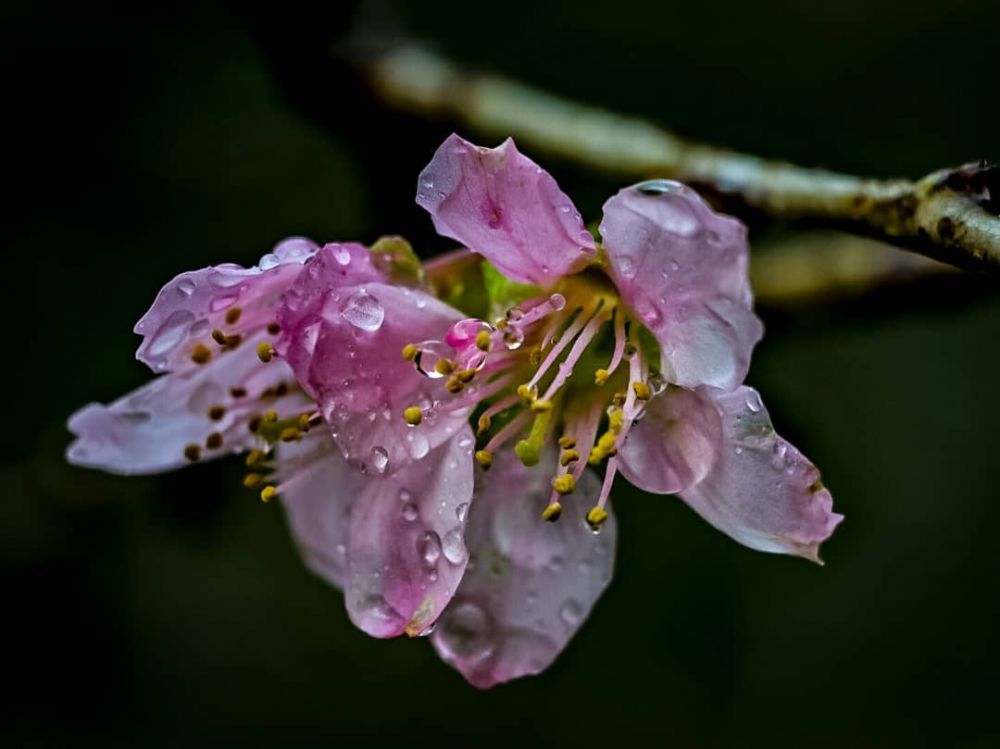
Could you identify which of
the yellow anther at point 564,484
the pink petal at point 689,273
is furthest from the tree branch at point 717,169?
the yellow anther at point 564,484

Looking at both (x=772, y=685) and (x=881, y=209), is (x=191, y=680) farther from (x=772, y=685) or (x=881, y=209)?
(x=881, y=209)

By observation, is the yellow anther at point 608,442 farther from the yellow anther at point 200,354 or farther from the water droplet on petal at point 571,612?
the yellow anther at point 200,354

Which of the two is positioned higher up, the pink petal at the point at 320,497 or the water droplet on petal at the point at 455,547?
the water droplet on petal at the point at 455,547

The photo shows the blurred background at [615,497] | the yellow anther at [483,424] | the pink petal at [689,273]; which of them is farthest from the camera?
the blurred background at [615,497]

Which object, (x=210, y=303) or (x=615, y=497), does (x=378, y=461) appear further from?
(x=615, y=497)

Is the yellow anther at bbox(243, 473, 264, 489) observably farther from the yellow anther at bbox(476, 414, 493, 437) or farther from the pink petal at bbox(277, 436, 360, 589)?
the yellow anther at bbox(476, 414, 493, 437)

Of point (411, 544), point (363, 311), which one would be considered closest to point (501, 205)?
point (363, 311)
